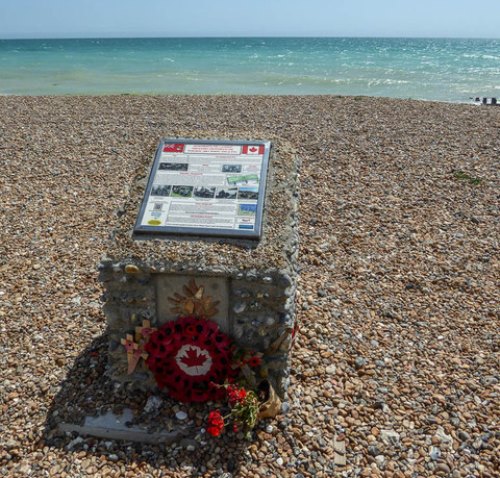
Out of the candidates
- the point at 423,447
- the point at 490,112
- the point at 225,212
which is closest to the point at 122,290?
the point at 225,212

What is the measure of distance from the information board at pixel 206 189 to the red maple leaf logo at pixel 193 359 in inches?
31.0

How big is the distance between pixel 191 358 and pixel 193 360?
0.06 feet

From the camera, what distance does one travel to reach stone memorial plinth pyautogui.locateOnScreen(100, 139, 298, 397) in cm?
318

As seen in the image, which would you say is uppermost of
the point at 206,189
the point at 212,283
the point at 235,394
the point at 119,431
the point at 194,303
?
the point at 206,189

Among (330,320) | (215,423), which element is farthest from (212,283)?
(330,320)

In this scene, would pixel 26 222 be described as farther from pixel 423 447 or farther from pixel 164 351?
pixel 423 447

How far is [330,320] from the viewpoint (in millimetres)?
4492

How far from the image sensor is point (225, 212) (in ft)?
11.2

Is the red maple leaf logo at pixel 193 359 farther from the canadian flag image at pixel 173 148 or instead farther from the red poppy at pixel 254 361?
the canadian flag image at pixel 173 148

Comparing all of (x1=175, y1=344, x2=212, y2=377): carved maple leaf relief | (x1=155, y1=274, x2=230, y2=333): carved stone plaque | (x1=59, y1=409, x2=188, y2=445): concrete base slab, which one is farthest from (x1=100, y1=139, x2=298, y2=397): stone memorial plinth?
(x1=59, y1=409, x2=188, y2=445): concrete base slab

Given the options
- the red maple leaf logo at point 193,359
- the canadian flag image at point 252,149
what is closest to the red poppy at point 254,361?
the red maple leaf logo at point 193,359

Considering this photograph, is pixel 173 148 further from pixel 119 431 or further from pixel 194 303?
pixel 119 431

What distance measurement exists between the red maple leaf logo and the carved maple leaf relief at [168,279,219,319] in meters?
0.25

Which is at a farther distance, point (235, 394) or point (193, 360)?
point (193, 360)
